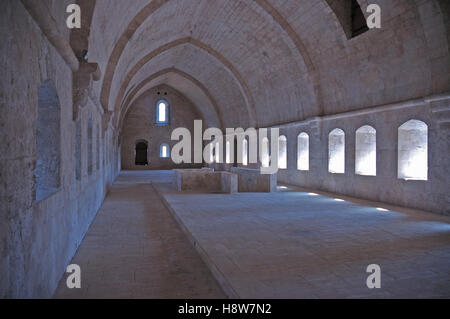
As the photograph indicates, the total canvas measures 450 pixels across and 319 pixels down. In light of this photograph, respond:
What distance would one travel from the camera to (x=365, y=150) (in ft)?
35.7

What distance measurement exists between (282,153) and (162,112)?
15165mm

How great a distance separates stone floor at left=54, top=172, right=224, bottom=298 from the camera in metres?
3.87

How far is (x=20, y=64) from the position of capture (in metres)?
2.65

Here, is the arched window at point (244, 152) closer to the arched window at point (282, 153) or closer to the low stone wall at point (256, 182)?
the arched window at point (282, 153)

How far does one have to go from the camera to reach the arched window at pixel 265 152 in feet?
56.7

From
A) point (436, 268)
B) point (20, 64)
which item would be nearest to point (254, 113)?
point (436, 268)

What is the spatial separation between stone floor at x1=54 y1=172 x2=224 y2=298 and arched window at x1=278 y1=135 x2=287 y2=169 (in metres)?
8.91

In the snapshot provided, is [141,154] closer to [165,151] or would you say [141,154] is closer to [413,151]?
[165,151]

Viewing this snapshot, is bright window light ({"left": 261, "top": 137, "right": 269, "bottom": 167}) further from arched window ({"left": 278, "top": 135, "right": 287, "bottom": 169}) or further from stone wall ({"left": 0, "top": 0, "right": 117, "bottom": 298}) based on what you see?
stone wall ({"left": 0, "top": 0, "right": 117, "bottom": 298})

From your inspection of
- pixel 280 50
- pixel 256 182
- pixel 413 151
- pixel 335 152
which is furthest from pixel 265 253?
pixel 280 50

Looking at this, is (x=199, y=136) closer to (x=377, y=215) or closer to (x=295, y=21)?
(x=295, y=21)

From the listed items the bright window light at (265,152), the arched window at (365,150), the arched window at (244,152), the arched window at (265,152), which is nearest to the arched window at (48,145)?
the arched window at (365,150)

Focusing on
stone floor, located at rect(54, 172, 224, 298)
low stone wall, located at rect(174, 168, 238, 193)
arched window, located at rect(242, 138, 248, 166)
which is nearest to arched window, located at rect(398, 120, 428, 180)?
low stone wall, located at rect(174, 168, 238, 193)
